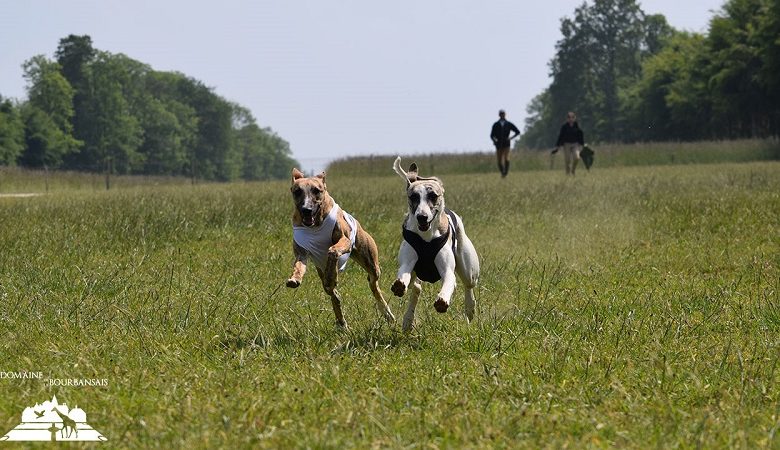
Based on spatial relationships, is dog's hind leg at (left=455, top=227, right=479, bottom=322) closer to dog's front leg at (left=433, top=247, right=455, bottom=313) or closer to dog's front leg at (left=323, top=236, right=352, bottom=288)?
dog's front leg at (left=433, top=247, right=455, bottom=313)

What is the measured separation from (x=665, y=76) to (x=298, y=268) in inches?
3803

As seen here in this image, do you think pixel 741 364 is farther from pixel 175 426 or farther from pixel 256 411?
pixel 175 426

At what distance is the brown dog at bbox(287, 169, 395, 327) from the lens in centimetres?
739

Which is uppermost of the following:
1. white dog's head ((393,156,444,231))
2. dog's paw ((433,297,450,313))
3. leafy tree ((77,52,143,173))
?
leafy tree ((77,52,143,173))

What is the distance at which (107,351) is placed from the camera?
6.41 metres

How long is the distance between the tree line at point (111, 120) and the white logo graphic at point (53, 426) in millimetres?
72755

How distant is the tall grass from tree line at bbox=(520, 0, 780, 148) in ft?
52.9

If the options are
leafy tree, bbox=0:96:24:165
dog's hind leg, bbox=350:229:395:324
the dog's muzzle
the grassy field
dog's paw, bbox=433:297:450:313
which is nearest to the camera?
the grassy field

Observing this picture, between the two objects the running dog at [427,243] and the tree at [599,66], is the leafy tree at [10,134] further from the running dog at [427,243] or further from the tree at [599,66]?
the running dog at [427,243]

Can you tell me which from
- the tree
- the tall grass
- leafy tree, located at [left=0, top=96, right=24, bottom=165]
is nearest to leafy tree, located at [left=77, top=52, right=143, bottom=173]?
leafy tree, located at [left=0, top=96, right=24, bottom=165]

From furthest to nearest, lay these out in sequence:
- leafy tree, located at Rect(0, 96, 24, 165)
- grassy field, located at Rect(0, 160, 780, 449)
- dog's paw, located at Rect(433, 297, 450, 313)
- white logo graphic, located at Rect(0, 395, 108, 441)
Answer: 1. leafy tree, located at Rect(0, 96, 24, 165)
2. dog's paw, located at Rect(433, 297, 450, 313)
3. grassy field, located at Rect(0, 160, 780, 449)
4. white logo graphic, located at Rect(0, 395, 108, 441)

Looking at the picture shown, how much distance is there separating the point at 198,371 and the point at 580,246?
8427 mm

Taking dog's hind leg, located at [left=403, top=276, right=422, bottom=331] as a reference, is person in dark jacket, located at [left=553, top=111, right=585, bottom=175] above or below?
above

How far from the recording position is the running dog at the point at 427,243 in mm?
7012
